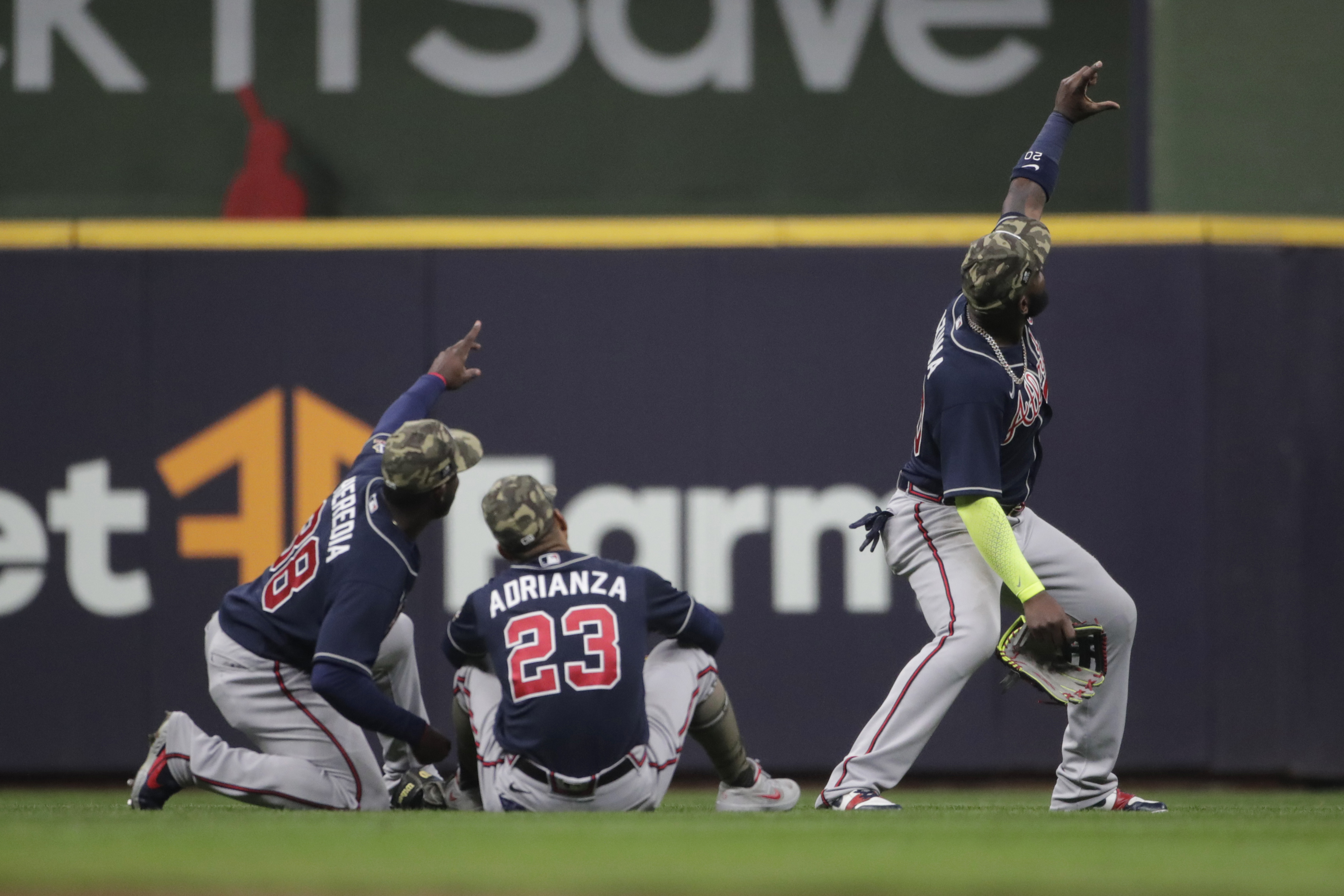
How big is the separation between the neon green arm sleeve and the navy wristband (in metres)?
1.16

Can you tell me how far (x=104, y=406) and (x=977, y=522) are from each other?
179 inches

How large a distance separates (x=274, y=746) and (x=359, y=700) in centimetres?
70

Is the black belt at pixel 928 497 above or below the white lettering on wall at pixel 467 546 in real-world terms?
above

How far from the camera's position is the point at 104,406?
7.54 metres

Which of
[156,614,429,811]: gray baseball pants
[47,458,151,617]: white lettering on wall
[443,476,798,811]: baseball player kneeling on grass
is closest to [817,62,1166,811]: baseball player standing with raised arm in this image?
[443,476,798,811]: baseball player kneeling on grass

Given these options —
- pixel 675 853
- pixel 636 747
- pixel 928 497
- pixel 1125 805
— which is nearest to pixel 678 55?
pixel 928 497

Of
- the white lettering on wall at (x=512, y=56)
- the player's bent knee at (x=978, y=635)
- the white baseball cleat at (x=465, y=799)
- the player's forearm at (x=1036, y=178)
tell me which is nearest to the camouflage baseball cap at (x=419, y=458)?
the white baseball cleat at (x=465, y=799)

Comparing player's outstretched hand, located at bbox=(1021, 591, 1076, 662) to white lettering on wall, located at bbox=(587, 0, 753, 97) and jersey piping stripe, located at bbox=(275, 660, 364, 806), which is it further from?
white lettering on wall, located at bbox=(587, 0, 753, 97)

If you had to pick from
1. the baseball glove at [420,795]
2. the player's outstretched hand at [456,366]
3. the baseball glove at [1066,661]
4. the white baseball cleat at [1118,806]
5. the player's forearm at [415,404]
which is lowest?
the baseball glove at [420,795]

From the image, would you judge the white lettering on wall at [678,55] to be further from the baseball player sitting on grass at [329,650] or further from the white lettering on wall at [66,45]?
the baseball player sitting on grass at [329,650]

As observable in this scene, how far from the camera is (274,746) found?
5.28m

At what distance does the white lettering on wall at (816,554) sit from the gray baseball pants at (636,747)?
2333 millimetres

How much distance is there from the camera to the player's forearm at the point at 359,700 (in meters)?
4.73

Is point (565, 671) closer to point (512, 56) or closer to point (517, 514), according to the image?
point (517, 514)
